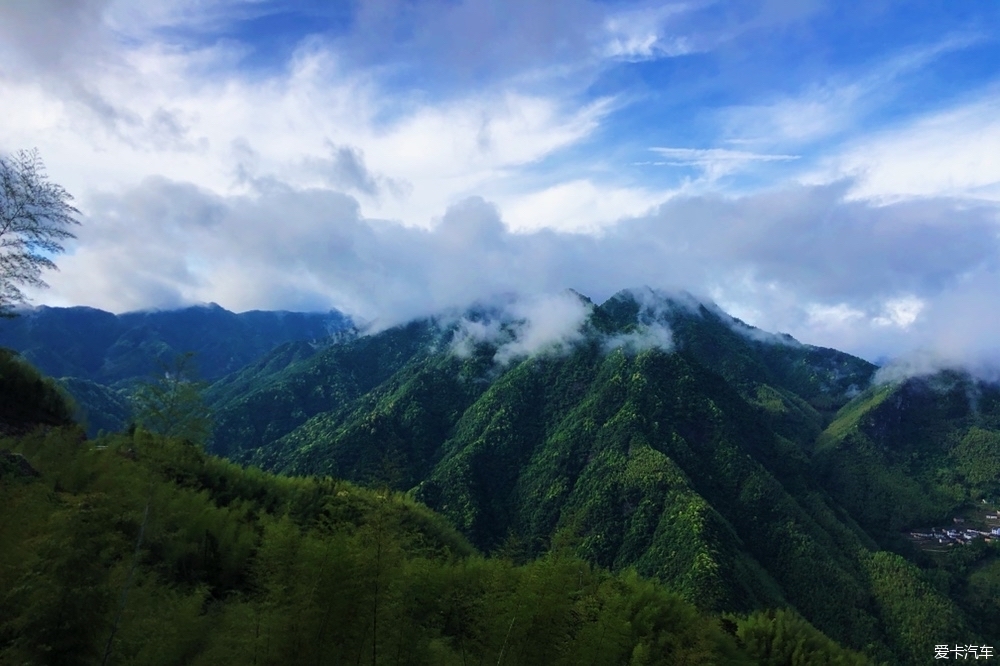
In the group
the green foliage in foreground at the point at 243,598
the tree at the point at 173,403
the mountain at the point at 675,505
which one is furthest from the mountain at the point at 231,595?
the mountain at the point at 675,505

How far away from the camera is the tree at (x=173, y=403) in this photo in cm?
1552

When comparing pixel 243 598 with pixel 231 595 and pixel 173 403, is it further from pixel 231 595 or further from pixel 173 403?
pixel 173 403

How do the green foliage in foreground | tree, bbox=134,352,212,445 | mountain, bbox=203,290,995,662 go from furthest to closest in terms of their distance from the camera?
mountain, bbox=203,290,995,662
tree, bbox=134,352,212,445
the green foliage in foreground

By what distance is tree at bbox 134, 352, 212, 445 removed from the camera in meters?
15.5

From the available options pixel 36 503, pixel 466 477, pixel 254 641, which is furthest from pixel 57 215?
pixel 466 477

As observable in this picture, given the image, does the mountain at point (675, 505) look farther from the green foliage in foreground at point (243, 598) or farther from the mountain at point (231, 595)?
the green foliage in foreground at point (243, 598)

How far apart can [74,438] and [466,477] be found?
465ft

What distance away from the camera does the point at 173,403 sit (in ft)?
51.0

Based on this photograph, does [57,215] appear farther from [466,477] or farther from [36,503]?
[466,477]

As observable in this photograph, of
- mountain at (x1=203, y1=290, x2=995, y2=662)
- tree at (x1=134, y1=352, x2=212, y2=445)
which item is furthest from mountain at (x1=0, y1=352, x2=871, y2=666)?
mountain at (x1=203, y1=290, x2=995, y2=662)

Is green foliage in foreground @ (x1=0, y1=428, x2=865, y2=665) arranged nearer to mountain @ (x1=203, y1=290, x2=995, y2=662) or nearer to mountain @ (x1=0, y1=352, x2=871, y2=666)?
mountain @ (x1=0, y1=352, x2=871, y2=666)

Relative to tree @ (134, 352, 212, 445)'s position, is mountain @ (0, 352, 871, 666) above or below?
below

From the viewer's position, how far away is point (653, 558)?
132 meters

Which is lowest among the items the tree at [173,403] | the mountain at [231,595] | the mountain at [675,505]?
the mountain at [231,595]
